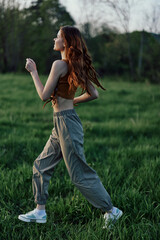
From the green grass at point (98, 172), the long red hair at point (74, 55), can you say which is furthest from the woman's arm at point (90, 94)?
the green grass at point (98, 172)

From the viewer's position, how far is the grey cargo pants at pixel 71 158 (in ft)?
6.99

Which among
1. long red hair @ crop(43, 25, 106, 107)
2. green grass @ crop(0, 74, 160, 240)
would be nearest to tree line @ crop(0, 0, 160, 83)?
long red hair @ crop(43, 25, 106, 107)

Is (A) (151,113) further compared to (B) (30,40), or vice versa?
(B) (30,40)

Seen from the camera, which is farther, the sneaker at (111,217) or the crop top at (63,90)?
the sneaker at (111,217)

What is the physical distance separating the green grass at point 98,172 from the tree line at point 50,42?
35.4 inches

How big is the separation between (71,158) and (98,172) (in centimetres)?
121

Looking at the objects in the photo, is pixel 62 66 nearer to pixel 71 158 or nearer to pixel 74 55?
pixel 74 55

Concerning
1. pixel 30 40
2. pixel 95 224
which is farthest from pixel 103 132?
pixel 30 40

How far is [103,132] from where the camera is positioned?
5082mm

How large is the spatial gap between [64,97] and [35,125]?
10.7 ft

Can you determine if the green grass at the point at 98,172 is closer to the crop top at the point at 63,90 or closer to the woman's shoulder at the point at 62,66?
the crop top at the point at 63,90

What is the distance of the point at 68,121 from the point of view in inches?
83.7

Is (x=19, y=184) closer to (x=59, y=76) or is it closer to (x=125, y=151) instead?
(x=59, y=76)

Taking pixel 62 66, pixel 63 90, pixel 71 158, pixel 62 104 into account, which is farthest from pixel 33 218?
pixel 62 66
